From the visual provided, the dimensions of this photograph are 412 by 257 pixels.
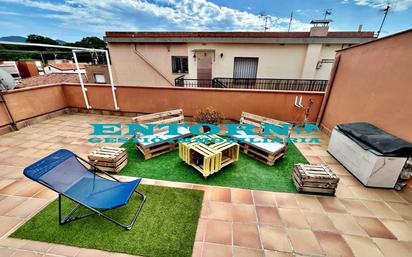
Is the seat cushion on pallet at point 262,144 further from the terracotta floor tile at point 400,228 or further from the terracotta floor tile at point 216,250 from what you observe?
the terracotta floor tile at point 216,250

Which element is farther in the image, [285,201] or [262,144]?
[262,144]

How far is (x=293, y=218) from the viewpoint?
2.23 meters

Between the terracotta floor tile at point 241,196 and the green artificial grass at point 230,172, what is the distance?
0.12 metres

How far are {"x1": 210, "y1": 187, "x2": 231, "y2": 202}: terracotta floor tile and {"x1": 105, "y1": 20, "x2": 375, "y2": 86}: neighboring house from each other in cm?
872

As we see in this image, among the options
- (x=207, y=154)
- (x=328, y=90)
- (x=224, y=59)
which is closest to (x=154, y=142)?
(x=207, y=154)

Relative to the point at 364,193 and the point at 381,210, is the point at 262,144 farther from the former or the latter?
the point at 381,210

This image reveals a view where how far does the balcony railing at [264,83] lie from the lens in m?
9.60

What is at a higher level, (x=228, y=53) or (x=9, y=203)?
(x=228, y=53)

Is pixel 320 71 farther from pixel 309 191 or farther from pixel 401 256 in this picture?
pixel 401 256

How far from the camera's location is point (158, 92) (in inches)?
224

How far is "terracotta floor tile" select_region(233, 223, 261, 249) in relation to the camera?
1889 millimetres

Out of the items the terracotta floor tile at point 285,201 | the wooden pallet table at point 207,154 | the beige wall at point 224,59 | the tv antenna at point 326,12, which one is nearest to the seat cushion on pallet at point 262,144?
the wooden pallet table at point 207,154

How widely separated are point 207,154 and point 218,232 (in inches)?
47.4

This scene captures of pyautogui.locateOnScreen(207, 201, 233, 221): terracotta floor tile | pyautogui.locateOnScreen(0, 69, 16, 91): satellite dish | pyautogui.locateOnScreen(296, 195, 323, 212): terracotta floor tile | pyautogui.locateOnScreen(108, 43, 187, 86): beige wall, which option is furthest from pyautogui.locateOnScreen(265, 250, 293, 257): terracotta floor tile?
pyautogui.locateOnScreen(108, 43, 187, 86): beige wall
